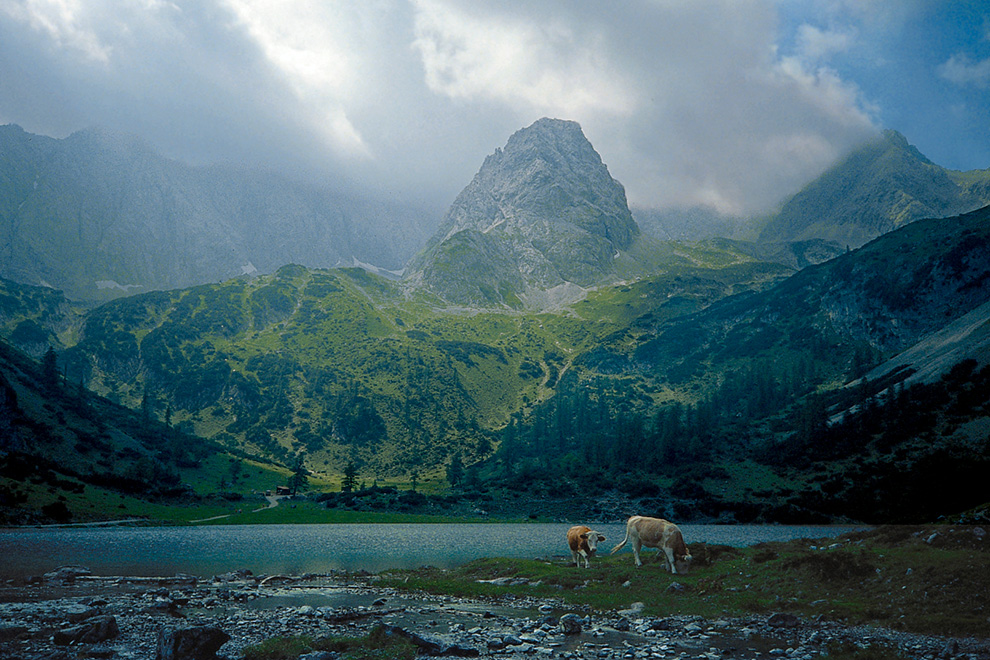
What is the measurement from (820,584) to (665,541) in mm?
9254

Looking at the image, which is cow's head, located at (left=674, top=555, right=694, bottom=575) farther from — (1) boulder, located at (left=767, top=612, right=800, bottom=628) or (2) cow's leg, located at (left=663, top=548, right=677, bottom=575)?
(1) boulder, located at (left=767, top=612, right=800, bottom=628)

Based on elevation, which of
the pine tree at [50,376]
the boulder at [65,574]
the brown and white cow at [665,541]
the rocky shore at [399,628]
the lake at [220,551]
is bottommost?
the lake at [220,551]

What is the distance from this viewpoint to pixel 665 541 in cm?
3397

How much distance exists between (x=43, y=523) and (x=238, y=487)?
298ft

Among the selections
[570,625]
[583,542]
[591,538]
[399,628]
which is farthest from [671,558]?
[399,628]

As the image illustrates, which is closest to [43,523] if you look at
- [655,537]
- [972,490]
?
[655,537]

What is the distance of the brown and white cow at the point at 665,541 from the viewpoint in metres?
33.7

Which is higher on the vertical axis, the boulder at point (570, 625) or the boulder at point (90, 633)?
the boulder at point (90, 633)

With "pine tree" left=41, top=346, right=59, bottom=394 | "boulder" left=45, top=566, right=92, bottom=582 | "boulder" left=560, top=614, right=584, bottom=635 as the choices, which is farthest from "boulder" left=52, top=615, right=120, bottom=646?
"pine tree" left=41, top=346, right=59, bottom=394

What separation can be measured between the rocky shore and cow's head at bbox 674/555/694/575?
23.1 ft

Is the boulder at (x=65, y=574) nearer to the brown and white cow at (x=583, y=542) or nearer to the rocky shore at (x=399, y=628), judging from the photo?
the rocky shore at (x=399, y=628)

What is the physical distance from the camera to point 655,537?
3491 centimetres

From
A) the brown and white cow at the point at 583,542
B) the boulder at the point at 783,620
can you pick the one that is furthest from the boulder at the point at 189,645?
the brown and white cow at the point at 583,542

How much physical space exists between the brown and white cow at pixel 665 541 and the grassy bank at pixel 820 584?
0.76 metres
